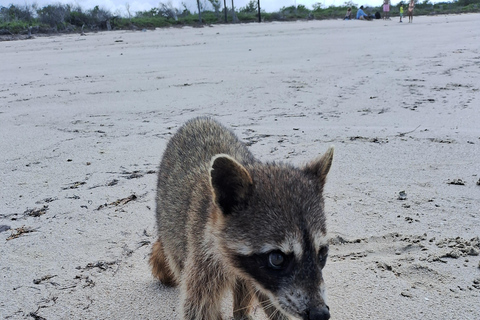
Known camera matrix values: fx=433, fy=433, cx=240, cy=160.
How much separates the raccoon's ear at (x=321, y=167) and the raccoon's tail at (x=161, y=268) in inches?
54.4

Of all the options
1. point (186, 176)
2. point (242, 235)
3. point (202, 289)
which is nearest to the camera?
point (242, 235)

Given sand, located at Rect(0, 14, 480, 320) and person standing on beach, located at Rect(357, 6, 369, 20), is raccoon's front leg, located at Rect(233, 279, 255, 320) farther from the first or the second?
person standing on beach, located at Rect(357, 6, 369, 20)

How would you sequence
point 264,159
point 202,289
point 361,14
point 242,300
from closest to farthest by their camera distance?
point 202,289 < point 242,300 < point 264,159 < point 361,14

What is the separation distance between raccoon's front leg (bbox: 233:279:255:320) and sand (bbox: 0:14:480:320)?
13 cm

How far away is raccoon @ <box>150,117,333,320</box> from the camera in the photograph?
2.45m

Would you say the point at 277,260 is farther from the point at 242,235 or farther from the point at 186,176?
the point at 186,176

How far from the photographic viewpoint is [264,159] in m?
5.48

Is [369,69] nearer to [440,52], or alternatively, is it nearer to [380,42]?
[440,52]

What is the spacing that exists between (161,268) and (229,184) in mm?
1197

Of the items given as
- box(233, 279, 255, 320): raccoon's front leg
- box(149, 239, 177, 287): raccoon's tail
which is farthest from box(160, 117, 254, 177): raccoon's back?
box(233, 279, 255, 320): raccoon's front leg

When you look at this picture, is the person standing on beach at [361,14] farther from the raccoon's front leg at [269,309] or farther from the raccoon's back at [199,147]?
the raccoon's front leg at [269,309]

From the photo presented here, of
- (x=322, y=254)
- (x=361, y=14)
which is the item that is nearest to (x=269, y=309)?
(x=322, y=254)

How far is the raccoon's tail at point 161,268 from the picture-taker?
3.49 m

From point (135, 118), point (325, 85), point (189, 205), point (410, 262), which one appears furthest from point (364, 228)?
point (325, 85)
